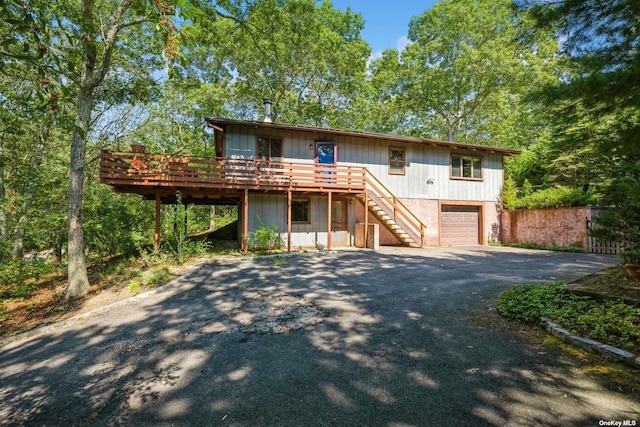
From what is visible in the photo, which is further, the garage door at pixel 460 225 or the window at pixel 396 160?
the garage door at pixel 460 225

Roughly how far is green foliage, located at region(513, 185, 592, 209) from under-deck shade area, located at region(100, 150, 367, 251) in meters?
8.91

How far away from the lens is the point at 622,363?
126 inches

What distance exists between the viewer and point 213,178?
11.7 metres

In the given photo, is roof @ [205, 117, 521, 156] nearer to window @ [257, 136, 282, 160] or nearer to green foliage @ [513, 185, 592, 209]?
window @ [257, 136, 282, 160]

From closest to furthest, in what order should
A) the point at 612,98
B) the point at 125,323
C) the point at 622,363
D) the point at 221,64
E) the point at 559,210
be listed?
the point at 622,363
the point at 612,98
the point at 125,323
the point at 559,210
the point at 221,64

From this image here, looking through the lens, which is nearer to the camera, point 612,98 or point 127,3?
point 612,98

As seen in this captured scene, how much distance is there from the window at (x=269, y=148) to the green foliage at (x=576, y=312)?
10543 millimetres

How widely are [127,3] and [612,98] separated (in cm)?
957

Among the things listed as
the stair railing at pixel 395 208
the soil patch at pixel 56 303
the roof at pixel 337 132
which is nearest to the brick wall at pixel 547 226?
the roof at pixel 337 132

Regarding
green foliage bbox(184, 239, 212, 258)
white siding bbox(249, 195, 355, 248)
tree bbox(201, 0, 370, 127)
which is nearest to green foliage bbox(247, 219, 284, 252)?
white siding bbox(249, 195, 355, 248)


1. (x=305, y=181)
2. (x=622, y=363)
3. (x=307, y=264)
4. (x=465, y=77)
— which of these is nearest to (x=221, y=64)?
(x=305, y=181)

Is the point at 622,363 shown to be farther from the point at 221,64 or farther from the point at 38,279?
the point at 221,64

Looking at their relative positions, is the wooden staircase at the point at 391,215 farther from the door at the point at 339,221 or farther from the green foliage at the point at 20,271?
the green foliage at the point at 20,271

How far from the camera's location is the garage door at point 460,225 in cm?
1623
